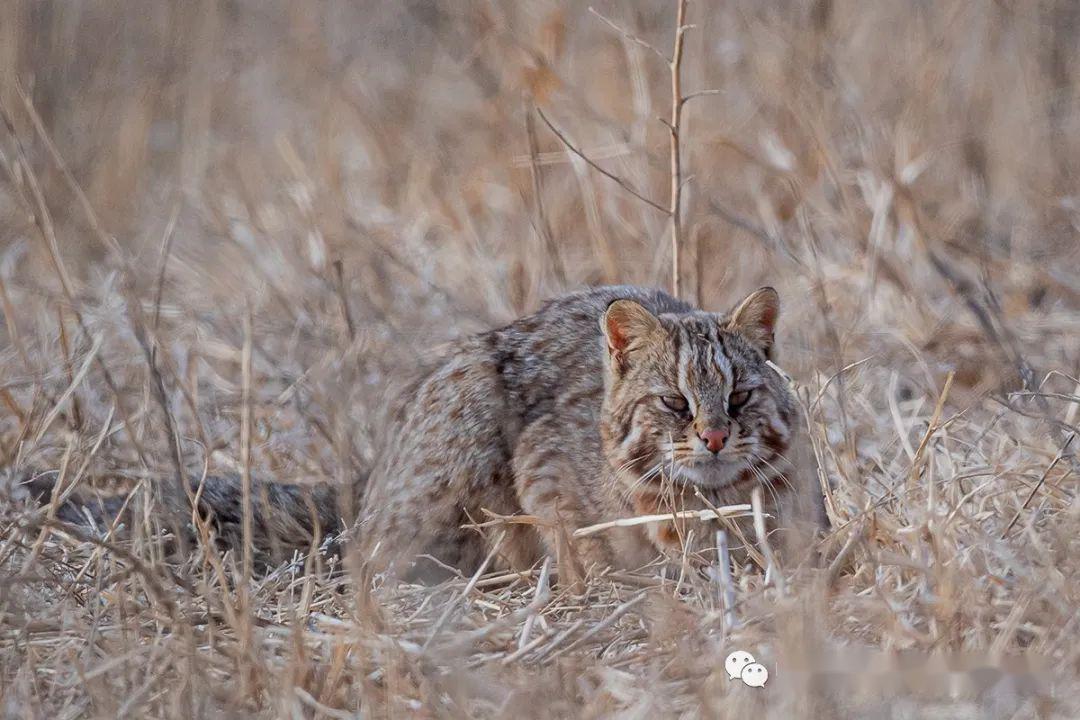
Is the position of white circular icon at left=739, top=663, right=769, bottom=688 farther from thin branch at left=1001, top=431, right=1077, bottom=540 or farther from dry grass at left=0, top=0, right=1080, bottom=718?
thin branch at left=1001, top=431, right=1077, bottom=540

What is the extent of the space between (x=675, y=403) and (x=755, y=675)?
137 cm

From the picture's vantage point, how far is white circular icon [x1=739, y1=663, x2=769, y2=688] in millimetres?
3496

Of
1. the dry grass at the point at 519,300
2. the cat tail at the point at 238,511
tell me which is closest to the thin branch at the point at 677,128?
the dry grass at the point at 519,300

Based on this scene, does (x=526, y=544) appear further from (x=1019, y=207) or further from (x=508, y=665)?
(x=1019, y=207)

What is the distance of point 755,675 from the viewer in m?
3.54

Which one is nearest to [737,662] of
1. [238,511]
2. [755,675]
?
[755,675]

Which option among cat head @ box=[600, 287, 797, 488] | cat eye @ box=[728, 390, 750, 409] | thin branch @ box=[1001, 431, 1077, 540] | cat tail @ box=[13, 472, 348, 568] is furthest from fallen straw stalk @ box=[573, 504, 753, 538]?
cat tail @ box=[13, 472, 348, 568]

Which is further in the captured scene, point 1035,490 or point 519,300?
point 519,300

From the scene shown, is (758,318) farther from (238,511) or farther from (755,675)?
(238,511)

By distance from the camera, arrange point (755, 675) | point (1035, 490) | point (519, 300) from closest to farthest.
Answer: point (755, 675)
point (1035, 490)
point (519, 300)

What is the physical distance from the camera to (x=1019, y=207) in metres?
8.88

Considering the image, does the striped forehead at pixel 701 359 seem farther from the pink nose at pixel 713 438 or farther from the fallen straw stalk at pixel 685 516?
the fallen straw stalk at pixel 685 516

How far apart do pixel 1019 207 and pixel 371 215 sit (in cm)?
423

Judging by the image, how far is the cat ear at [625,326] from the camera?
16.0 ft
